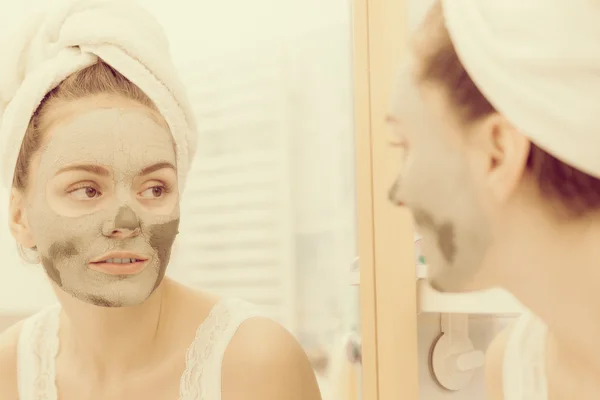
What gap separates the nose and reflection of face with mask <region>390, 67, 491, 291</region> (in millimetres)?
375

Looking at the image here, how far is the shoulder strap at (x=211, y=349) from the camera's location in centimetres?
86

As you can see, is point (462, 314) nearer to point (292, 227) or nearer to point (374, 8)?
point (292, 227)

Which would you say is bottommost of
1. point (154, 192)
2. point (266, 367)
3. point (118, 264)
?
point (266, 367)

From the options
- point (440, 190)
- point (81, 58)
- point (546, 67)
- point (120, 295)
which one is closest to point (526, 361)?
point (440, 190)

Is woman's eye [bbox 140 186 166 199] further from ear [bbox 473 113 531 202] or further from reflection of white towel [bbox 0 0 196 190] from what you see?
ear [bbox 473 113 531 202]

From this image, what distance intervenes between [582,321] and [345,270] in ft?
1.15

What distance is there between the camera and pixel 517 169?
0.62 m

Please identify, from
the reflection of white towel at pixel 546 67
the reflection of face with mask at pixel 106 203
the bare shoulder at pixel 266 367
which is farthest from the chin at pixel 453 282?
the reflection of face with mask at pixel 106 203

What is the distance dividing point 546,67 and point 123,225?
563 mm

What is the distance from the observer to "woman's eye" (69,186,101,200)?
870mm

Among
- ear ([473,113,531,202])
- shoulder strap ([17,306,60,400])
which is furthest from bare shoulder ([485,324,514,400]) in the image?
shoulder strap ([17,306,60,400])

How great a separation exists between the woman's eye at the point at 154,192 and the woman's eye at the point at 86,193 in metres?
0.06

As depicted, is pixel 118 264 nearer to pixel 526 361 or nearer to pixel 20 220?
Result: pixel 20 220

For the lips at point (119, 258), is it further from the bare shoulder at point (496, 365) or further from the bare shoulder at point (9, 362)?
the bare shoulder at point (496, 365)
